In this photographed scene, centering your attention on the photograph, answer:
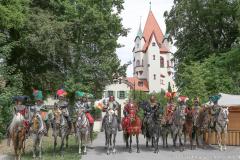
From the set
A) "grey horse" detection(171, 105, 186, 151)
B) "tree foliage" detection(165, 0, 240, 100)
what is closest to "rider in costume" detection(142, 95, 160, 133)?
"grey horse" detection(171, 105, 186, 151)

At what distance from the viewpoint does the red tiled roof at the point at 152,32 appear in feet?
388

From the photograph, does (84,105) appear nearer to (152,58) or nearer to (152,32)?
(152,58)

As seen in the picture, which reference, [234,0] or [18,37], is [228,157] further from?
[234,0]

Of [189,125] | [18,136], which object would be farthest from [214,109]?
[18,136]

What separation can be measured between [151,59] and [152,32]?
24.7 feet

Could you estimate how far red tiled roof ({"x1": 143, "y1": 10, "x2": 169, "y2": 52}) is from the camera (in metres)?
118

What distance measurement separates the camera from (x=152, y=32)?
118 meters

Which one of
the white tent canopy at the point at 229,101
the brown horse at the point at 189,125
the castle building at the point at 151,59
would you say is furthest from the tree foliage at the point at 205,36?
the castle building at the point at 151,59

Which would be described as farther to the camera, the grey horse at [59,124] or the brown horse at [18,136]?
the grey horse at [59,124]

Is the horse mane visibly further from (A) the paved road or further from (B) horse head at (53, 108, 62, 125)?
(A) the paved road

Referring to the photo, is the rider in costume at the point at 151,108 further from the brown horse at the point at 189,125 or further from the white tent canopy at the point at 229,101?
the white tent canopy at the point at 229,101

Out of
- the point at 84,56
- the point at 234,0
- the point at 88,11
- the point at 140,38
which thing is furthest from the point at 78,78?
the point at 140,38

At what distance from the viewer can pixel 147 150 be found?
69.6ft

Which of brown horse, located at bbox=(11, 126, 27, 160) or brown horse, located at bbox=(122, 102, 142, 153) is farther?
brown horse, located at bbox=(122, 102, 142, 153)
